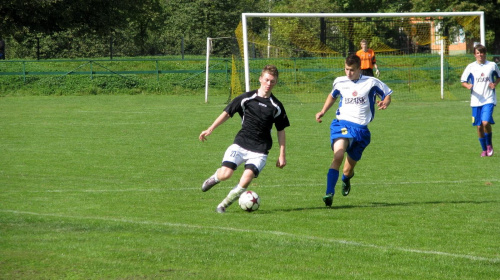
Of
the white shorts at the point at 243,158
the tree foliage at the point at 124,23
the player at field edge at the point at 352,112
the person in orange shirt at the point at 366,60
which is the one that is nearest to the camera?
the white shorts at the point at 243,158

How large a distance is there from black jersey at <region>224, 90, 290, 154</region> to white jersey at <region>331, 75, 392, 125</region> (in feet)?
3.21

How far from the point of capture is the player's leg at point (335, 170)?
8.39 metres

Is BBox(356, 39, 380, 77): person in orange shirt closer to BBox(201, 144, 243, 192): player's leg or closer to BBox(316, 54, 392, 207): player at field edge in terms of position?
BBox(316, 54, 392, 207): player at field edge

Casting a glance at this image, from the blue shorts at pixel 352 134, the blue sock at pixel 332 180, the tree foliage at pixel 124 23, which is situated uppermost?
the tree foliage at pixel 124 23

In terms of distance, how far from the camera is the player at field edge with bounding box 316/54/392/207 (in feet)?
28.4

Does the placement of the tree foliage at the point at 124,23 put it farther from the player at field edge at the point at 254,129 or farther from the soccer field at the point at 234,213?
the player at field edge at the point at 254,129

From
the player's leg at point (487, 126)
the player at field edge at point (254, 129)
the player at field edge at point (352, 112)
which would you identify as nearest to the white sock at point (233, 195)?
the player at field edge at point (254, 129)

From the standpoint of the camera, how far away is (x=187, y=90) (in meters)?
36.1

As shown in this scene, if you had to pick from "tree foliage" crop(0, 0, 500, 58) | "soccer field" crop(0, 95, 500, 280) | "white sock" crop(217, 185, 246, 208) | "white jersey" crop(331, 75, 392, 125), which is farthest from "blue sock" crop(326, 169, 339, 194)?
"tree foliage" crop(0, 0, 500, 58)

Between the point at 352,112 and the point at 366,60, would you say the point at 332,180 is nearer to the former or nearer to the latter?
the point at 352,112

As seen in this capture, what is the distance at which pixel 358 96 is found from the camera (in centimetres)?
877

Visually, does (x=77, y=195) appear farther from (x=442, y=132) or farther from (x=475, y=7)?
(x=475, y=7)

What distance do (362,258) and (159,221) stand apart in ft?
7.49

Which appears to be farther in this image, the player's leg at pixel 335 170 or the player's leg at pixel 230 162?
the player's leg at pixel 335 170
